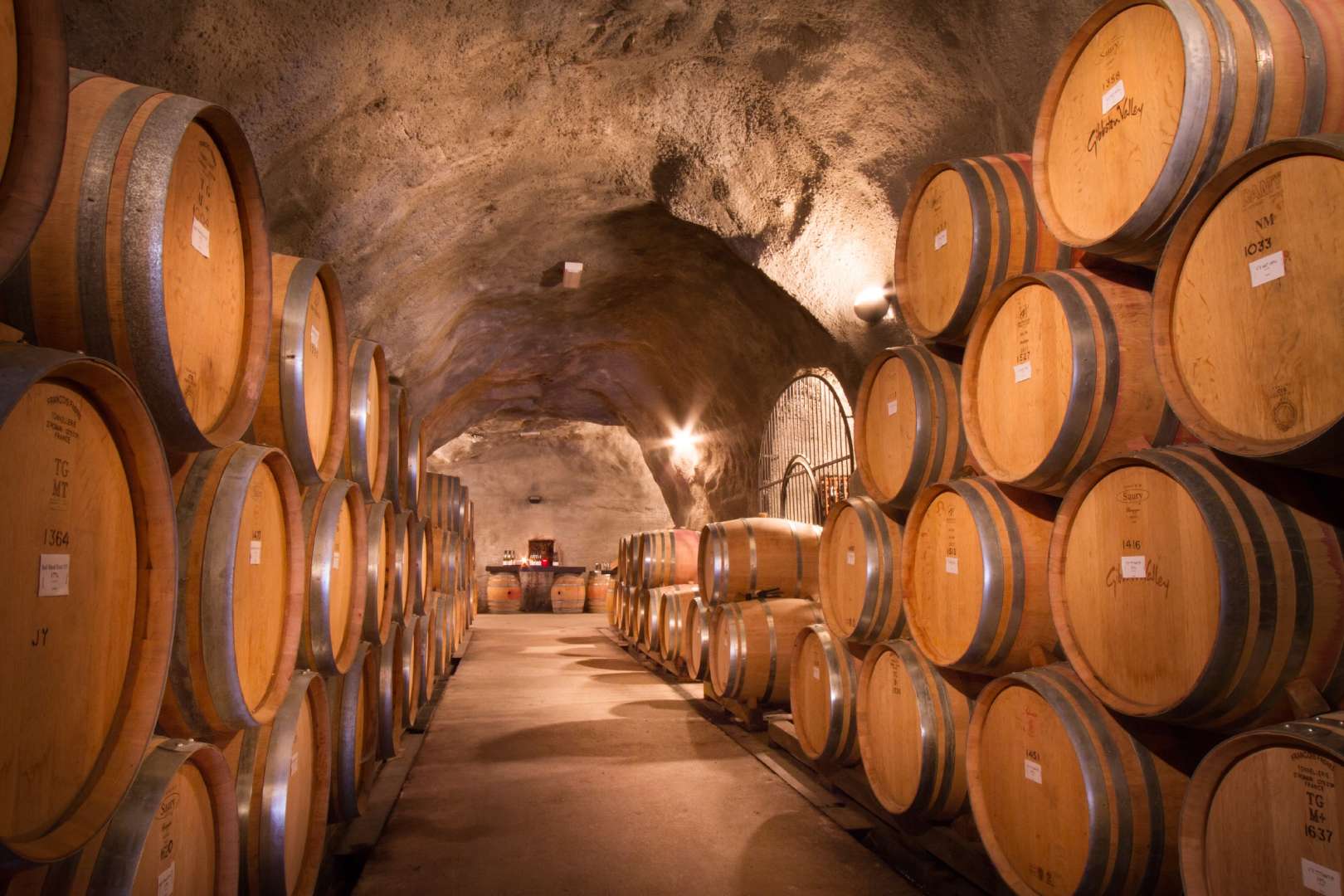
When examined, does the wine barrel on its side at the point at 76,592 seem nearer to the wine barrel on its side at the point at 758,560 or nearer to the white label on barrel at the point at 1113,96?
the white label on barrel at the point at 1113,96

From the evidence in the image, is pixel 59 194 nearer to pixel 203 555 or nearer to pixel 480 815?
pixel 203 555

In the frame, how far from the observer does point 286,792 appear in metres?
2.21

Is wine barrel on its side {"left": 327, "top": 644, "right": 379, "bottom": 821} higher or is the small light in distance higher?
the small light in distance

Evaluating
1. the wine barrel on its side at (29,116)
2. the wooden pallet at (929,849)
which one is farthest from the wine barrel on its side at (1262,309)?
the wine barrel on its side at (29,116)

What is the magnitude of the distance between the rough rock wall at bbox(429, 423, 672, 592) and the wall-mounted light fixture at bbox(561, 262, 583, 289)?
10301mm

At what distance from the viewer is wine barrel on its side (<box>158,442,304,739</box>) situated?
1724 millimetres

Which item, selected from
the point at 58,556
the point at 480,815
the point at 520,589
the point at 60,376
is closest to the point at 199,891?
the point at 58,556

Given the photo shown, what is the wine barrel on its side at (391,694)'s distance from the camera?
4.18m

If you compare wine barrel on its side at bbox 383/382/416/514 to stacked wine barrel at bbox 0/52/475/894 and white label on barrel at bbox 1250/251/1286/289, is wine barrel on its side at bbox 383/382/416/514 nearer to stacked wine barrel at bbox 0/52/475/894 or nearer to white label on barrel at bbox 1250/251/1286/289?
stacked wine barrel at bbox 0/52/475/894

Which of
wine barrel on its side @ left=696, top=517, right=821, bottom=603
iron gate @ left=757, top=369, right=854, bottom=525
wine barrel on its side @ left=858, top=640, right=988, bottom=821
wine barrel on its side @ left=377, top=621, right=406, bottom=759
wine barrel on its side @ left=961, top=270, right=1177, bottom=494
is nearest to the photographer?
wine barrel on its side @ left=961, top=270, right=1177, bottom=494

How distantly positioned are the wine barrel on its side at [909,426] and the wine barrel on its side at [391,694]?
8.44 ft

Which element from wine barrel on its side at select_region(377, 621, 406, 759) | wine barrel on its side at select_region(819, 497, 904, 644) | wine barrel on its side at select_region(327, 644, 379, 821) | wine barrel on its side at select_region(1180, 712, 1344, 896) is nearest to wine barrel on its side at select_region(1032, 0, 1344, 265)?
wine barrel on its side at select_region(1180, 712, 1344, 896)

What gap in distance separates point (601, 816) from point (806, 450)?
4823 millimetres

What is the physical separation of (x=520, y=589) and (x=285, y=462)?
15033mm
